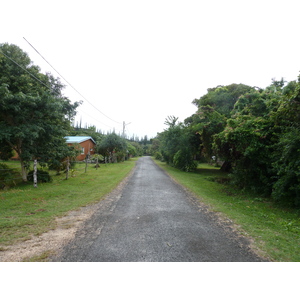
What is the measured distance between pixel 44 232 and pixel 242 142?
779cm

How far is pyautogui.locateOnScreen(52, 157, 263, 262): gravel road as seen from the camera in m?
2.84

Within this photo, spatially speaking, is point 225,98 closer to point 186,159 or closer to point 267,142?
point 186,159

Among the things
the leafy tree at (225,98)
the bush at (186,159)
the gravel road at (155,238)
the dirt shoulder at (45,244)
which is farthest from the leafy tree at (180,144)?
the dirt shoulder at (45,244)

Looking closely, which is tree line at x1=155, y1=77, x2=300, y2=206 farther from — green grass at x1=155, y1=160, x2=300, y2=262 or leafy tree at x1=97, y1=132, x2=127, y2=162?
leafy tree at x1=97, y1=132, x2=127, y2=162

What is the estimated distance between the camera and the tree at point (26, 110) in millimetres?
7812

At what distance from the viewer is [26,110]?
8.15 m

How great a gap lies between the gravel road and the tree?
553 cm

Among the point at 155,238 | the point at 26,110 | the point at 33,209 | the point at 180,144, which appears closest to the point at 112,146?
the point at 180,144

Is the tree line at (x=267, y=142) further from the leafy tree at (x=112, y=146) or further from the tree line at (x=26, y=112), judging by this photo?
the leafy tree at (x=112, y=146)

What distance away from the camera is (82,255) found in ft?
9.32

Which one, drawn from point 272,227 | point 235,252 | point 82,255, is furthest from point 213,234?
point 82,255

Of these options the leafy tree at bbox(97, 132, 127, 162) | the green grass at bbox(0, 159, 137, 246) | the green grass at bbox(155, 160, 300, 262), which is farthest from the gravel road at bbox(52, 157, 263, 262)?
the leafy tree at bbox(97, 132, 127, 162)

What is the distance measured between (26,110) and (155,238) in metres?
8.12

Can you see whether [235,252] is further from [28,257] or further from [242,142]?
[242,142]
